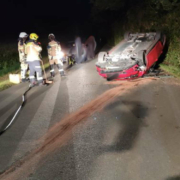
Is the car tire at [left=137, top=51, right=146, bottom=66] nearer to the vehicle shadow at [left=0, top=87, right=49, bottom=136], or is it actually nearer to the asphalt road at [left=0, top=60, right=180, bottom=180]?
the asphalt road at [left=0, top=60, right=180, bottom=180]

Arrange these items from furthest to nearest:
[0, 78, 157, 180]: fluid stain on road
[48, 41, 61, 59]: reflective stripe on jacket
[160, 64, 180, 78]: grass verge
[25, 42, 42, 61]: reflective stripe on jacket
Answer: [48, 41, 61, 59]: reflective stripe on jacket, [160, 64, 180, 78]: grass verge, [25, 42, 42, 61]: reflective stripe on jacket, [0, 78, 157, 180]: fluid stain on road

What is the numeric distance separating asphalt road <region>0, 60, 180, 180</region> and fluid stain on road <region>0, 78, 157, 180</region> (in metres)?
0.03

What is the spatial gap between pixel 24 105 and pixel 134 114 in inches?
118

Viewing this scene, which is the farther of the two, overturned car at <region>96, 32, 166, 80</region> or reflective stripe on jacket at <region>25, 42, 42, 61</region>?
reflective stripe on jacket at <region>25, 42, 42, 61</region>

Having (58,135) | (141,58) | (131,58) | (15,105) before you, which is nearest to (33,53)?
(15,105)

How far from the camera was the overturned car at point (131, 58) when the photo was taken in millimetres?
7148

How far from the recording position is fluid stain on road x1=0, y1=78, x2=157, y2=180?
10.3ft

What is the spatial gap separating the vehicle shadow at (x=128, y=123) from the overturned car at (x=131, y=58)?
1.94 m

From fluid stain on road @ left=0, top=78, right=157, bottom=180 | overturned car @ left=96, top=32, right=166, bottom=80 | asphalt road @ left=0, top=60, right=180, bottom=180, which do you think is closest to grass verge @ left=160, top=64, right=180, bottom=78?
overturned car @ left=96, top=32, right=166, bottom=80

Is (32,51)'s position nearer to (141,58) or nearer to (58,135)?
(141,58)

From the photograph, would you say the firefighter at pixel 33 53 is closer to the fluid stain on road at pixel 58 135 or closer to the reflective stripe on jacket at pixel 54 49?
the reflective stripe on jacket at pixel 54 49

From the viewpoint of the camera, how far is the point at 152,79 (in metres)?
7.40

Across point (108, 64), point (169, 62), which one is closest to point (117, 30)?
point (169, 62)

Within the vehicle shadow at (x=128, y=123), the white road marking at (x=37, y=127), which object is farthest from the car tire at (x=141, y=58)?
the white road marking at (x=37, y=127)
